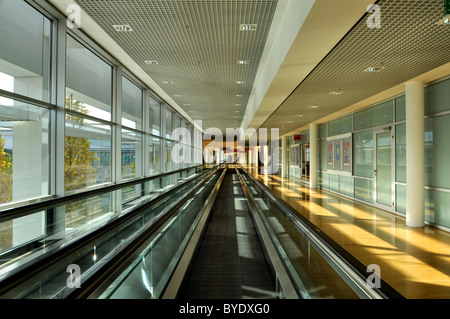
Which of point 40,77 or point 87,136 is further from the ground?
point 40,77

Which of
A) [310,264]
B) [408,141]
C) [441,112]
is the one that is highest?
[441,112]

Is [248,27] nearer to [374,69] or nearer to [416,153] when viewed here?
[374,69]

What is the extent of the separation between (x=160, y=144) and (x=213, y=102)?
3198 mm

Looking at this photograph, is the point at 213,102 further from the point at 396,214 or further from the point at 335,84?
the point at 396,214

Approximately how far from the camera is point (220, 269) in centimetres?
487

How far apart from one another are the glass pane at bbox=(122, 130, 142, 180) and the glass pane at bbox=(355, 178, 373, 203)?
25.2 feet

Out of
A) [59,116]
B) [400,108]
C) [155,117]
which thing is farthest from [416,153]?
[155,117]

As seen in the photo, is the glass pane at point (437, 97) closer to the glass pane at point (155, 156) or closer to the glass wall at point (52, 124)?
the glass wall at point (52, 124)

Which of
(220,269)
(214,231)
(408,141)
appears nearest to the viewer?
(220,269)

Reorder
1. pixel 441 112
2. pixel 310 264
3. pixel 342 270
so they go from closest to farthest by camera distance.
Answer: pixel 342 270, pixel 310 264, pixel 441 112

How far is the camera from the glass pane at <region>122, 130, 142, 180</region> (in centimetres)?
879

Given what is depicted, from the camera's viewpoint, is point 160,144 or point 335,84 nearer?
point 335,84

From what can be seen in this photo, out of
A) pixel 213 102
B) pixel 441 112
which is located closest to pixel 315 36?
pixel 441 112

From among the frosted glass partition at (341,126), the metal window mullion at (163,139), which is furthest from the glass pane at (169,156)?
the frosted glass partition at (341,126)
